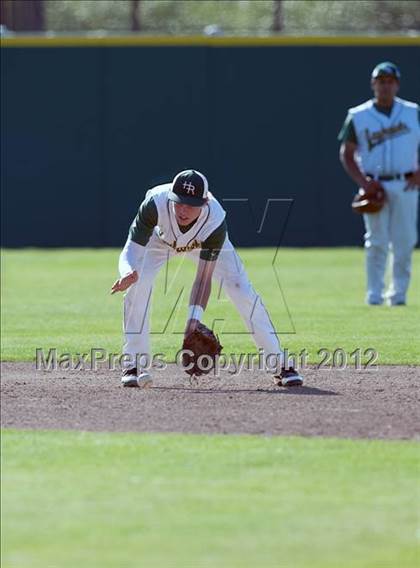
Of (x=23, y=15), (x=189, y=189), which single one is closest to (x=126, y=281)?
(x=189, y=189)

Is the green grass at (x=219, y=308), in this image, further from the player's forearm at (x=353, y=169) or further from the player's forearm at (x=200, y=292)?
the player's forearm at (x=200, y=292)

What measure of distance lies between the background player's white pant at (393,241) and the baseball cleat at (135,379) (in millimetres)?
6367

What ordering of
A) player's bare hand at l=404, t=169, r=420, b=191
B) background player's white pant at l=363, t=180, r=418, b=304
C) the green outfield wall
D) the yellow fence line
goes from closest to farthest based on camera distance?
background player's white pant at l=363, t=180, r=418, b=304 → player's bare hand at l=404, t=169, r=420, b=191 → the yellow fence line → the green outfield wall

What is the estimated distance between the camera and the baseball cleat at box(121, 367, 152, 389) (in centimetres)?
970

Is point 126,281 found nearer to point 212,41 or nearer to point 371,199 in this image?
point 371,199

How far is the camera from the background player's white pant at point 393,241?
1564 centimetres

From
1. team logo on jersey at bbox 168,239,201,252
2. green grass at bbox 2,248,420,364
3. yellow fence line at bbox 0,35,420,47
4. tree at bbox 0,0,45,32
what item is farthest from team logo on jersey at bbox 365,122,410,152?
tree at bbox 0,0,45,32

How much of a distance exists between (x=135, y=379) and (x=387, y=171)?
6.98 metres

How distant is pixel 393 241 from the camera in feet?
52.1

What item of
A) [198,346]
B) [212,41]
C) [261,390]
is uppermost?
[212,41]

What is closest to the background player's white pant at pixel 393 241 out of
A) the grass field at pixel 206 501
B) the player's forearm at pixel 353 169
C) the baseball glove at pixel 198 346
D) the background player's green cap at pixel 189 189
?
the player's forearm at pixel 353 169

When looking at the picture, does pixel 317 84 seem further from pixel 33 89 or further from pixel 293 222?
pixel 33 89

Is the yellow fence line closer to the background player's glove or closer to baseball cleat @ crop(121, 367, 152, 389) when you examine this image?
the background player's glove

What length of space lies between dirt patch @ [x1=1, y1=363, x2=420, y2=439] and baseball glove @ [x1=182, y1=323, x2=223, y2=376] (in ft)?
0.72
